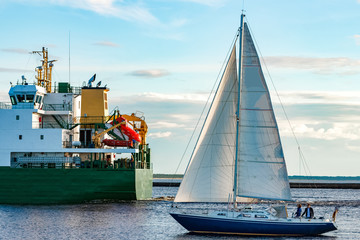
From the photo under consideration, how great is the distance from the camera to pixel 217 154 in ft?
100

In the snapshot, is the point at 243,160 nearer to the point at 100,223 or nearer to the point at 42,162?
the point at 100,223

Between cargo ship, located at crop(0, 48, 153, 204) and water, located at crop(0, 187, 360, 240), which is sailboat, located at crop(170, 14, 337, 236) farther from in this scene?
cargo ship, located at crop(0, 48, 153, 204)

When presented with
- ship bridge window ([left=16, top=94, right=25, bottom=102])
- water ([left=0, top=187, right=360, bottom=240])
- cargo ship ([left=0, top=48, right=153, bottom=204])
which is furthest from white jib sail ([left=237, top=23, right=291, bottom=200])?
ship bridge window ([left=16, top=94, right=25, bottom=102])

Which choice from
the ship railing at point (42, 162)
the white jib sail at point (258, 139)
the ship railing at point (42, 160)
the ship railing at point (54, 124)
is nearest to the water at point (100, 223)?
the white jib sail at point (258, 139)

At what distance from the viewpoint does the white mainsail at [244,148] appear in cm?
3030

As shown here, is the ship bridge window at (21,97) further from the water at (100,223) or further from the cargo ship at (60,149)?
the water at (100,223)

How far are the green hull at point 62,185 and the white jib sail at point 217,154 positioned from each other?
58.0 ft

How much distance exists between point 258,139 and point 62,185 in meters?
21.7

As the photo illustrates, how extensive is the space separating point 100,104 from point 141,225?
1945 centimetres

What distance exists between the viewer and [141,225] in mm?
37094

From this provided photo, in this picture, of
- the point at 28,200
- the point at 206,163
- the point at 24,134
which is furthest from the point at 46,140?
the point at 206,163

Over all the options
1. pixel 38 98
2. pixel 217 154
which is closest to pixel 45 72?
pixel 38 98

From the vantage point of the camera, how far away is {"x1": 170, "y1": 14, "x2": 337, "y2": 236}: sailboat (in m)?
30.2

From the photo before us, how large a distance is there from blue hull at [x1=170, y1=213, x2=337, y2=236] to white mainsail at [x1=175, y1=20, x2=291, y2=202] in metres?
1.30
